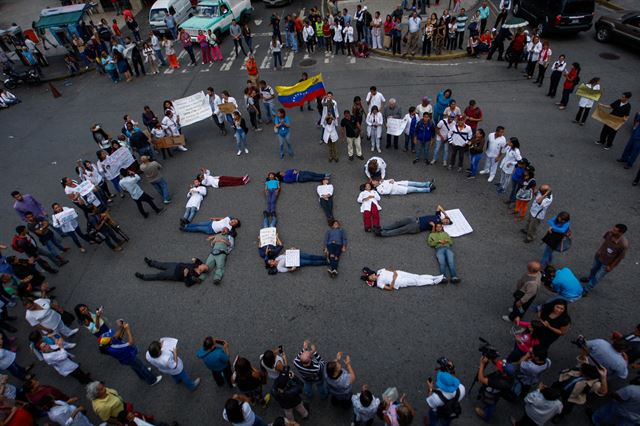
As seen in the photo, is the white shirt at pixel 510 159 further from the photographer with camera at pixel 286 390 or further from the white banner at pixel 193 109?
the white banner at pixel 193 109

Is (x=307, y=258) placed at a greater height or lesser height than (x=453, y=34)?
lesser

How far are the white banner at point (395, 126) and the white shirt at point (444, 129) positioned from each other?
1137mm

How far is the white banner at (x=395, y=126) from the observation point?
39.1 ft

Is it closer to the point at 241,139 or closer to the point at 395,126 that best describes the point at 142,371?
the point at 241,139

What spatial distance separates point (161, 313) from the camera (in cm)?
860

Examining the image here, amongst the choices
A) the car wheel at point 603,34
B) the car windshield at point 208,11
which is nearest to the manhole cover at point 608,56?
the car wheel at point 603,34

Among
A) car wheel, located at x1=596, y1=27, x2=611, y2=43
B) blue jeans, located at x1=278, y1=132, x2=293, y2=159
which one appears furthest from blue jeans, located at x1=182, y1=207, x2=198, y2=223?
car wheel, located at x1=596, y1=27, x2=611, y2=43

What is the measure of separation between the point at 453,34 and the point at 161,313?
672 inches

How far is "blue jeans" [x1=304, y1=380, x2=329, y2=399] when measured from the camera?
6509 mm

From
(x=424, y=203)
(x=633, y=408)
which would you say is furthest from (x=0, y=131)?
(x=633, y=408)

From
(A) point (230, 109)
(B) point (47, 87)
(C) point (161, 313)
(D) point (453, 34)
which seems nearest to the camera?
(C) point (161, 313)

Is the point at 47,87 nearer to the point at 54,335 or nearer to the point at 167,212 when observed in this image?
the point at 167,212

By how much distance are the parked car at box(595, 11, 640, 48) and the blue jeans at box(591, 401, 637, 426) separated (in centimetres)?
1720

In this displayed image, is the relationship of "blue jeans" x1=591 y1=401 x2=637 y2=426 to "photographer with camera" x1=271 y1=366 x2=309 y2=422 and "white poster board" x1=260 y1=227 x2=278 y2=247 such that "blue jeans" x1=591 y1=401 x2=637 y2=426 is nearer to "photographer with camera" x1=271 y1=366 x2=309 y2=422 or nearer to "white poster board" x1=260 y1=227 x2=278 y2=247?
"photographer with camera" x1=271 y1=366 x2=309 y2=422
